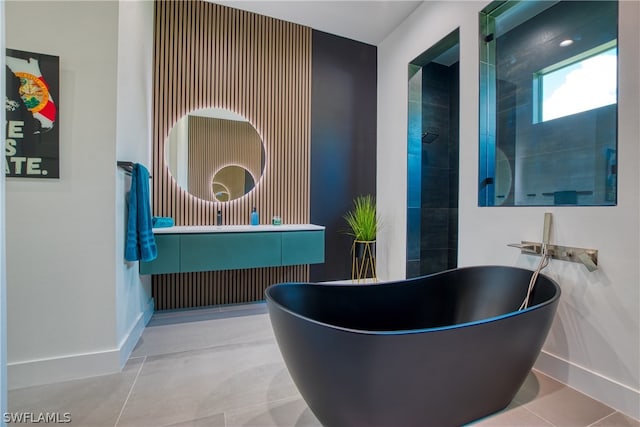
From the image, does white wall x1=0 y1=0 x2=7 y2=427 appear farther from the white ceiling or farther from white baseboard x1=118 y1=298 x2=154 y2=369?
the white ceiling

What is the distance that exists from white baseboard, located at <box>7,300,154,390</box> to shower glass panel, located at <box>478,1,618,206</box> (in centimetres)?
286

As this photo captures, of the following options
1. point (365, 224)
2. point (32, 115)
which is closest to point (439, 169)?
point (365, 224)

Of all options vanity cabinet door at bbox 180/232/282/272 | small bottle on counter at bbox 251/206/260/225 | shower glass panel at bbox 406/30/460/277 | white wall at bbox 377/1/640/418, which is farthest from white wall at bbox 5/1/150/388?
shower glass panel at bbox 406/30/460/277

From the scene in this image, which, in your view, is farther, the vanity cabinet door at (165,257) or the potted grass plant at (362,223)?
the potted grass plant at (362,223)

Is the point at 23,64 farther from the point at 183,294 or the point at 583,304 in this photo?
the point at 583,304

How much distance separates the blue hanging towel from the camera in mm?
1944

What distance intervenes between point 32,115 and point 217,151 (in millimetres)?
1584

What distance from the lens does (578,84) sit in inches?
87.7

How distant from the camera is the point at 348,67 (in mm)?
3590

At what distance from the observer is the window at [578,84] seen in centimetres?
183

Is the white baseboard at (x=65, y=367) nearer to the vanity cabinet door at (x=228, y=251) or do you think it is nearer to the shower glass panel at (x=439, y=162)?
the vanity cabinet door at (x=228, y=251)

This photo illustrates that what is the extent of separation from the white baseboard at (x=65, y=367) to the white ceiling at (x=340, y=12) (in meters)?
3.28

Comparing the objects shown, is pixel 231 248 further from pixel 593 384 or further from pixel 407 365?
pixel 593 384

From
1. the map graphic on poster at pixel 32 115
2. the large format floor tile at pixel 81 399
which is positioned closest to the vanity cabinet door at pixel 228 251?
the large format floor tile at pixel 81 399
